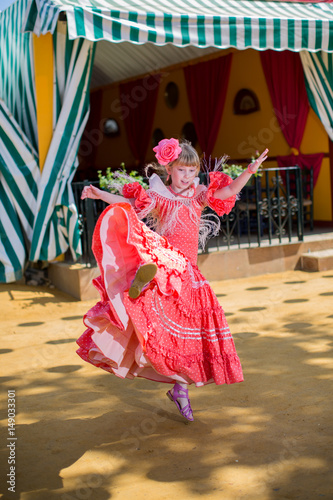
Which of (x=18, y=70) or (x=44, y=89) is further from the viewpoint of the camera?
(x=18, y=70)

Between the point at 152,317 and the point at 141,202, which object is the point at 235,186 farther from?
the point at 152,317

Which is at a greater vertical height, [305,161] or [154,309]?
[305,161]

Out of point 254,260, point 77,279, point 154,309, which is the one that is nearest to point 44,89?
point 77,279

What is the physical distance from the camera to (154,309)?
302 cm

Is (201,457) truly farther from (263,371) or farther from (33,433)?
(263,371)

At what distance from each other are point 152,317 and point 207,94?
8.31 metres

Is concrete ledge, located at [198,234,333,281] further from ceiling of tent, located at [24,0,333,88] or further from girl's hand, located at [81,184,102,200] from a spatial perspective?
girl's hand, located at [81,184,102,200]

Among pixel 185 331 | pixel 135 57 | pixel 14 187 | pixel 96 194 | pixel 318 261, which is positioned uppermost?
pixel 135 57

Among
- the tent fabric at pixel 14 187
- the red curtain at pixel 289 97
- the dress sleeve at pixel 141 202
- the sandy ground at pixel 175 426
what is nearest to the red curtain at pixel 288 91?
the red curtain at pixel 289 97

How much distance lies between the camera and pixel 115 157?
45.2 ft

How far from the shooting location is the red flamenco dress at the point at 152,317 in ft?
9.64

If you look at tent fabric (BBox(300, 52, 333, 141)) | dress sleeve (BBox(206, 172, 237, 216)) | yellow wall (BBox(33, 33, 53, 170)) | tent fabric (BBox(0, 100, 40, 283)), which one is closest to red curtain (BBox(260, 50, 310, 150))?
tent fabric (BBox(300, 52, 333, 141))

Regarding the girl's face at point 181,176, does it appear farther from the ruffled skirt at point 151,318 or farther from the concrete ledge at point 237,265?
the concrete ledge at point 237,265

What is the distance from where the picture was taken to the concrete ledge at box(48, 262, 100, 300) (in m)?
6.27
